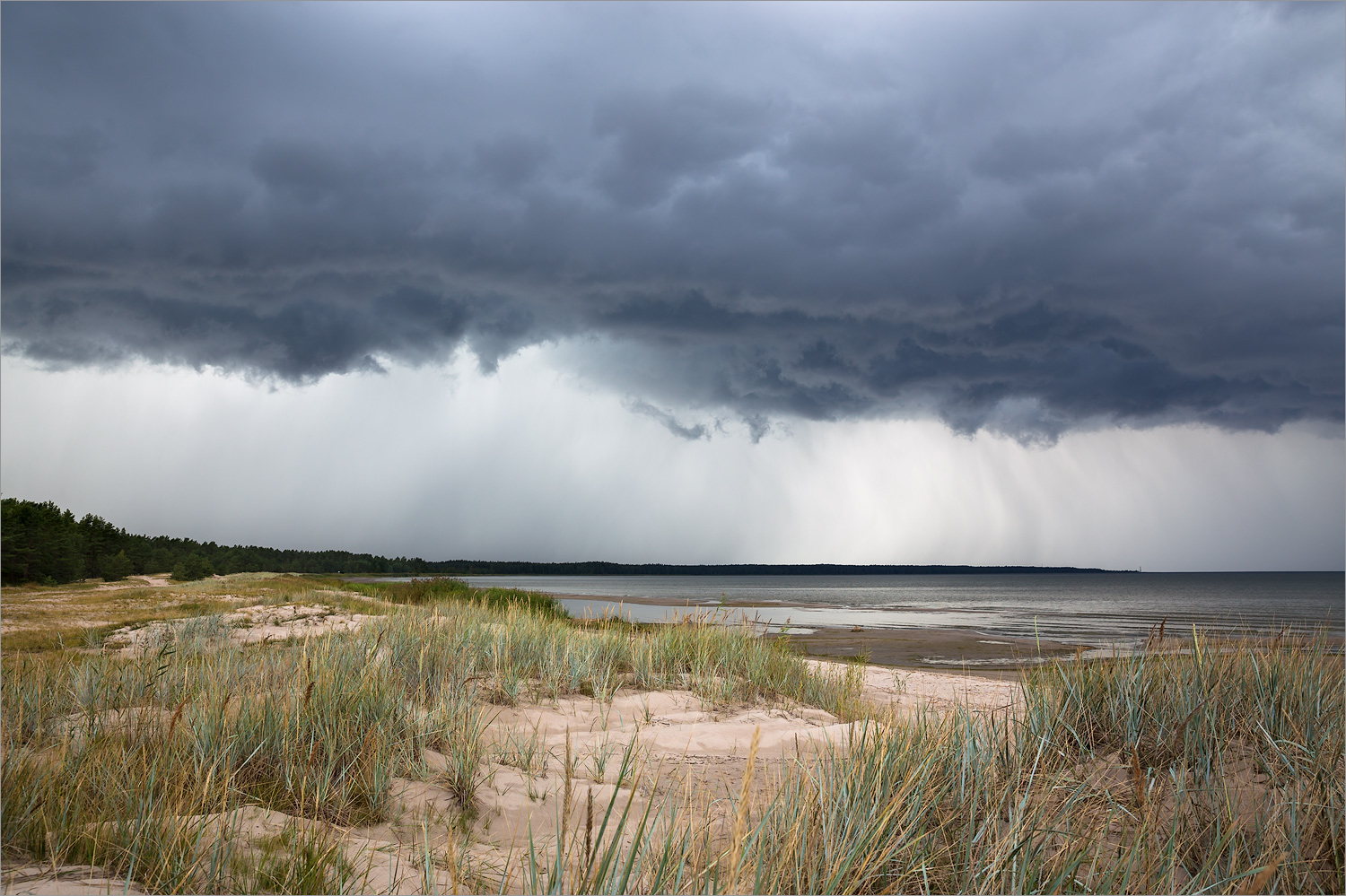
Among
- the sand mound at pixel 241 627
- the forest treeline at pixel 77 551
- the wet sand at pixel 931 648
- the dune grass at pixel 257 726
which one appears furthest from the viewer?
the forest treeline at pixel 77 551

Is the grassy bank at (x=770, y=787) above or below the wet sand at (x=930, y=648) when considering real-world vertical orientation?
above

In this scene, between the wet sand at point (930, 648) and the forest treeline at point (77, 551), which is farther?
the forest treeline at point (77, 551)

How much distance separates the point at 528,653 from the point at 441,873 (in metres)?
5.63

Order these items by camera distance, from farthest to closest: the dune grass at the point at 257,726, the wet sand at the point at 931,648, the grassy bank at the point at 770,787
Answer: the wet sand at the point at 931,648
the dune grass at the point at 257,726
the grassy bank at the point at 770,787

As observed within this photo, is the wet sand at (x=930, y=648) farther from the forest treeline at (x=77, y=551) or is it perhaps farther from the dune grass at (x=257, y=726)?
the forest treeline at (x=77, y=551)

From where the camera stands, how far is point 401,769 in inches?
198

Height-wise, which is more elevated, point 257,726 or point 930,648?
point 257,726

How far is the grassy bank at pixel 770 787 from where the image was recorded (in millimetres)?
2967

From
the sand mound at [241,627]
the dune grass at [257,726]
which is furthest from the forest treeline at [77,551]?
the dune grass at [257,726]

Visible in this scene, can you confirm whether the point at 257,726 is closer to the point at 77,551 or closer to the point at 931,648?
the point at 931,648

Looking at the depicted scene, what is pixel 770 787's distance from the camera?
4.66m

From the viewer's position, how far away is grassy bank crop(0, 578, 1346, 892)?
117 inches

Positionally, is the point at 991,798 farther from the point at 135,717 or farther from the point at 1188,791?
the point at 135,717

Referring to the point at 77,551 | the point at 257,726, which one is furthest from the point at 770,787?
the point at 77,551
